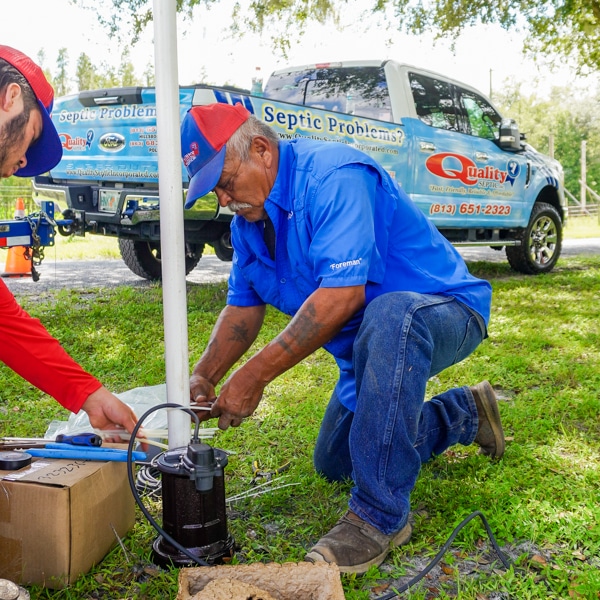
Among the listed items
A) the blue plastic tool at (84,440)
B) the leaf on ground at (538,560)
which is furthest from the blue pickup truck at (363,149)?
the leaf on ground at (538,560)

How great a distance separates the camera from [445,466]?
291 cm

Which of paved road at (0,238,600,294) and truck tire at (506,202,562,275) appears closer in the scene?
paved road at (0,238,600,294)

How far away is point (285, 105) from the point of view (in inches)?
233

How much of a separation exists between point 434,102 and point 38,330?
20.6 feet

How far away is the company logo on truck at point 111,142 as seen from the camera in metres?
5.82

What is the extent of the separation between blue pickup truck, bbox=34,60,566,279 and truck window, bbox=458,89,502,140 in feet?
0.06

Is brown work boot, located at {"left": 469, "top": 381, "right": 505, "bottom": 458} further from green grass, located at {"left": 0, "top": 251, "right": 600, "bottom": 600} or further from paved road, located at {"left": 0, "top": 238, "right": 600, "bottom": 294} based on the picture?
paved road, located at {"left": 0, "top": 238, "right": 600, "bottom": 294}

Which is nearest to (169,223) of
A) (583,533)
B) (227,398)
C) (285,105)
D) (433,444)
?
(227,398)

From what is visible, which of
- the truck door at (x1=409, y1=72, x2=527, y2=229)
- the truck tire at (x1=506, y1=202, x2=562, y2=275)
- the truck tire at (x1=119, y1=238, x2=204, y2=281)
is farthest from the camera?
the truck tire at (x1=506, y1=202, x2=562, y2=275)

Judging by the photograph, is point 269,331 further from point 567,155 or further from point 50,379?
point 567,155

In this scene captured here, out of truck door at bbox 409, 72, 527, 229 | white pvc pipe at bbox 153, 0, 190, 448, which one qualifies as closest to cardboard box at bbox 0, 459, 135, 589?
white pvc pipe at bbox 153, 0, 190, 448

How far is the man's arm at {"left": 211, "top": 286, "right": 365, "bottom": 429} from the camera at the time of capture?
216cm

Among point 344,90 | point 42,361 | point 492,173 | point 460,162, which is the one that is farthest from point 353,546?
point 492,173

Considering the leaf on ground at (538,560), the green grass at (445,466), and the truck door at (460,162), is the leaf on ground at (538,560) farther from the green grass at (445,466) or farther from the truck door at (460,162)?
the truck door at (460,162)
